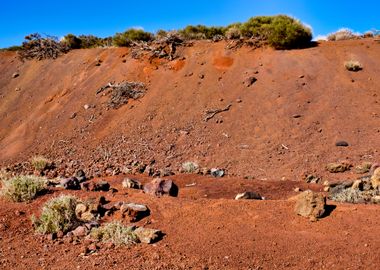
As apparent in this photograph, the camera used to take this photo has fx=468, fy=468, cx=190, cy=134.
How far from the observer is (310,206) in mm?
6656

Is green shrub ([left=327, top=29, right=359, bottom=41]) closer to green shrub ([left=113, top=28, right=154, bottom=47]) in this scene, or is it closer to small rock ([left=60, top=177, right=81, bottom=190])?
green shrub ([left=113, top=28, right=154, bottom=47])

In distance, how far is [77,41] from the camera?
25906 millimetres

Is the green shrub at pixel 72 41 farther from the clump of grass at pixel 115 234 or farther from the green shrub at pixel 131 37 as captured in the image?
the clump of grass at pixel 115 234

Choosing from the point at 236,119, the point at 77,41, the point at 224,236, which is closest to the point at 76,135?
the point at 236,119

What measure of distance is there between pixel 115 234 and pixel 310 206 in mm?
2759

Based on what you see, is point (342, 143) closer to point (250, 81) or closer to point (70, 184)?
point (250, 81)

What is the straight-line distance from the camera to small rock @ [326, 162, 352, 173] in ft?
39.7

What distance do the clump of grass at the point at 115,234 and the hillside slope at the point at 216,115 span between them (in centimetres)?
698

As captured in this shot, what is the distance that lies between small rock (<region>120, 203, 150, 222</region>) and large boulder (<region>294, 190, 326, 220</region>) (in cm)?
223

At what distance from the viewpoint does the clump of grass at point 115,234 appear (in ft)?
19.6

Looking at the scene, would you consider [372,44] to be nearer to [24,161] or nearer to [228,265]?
[24,161]

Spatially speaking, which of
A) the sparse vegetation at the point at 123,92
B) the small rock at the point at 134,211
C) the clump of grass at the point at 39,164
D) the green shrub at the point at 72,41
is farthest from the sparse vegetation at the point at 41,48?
the small rock at the point at 134,211

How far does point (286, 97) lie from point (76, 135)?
794cm

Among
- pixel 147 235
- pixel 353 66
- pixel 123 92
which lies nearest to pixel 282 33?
pixel 353 66
